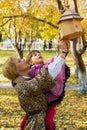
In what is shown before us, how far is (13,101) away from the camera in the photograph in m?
15.3

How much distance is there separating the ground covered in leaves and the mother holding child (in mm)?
4866

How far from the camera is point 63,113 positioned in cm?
1246

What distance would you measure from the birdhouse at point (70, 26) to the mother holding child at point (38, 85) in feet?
0.29

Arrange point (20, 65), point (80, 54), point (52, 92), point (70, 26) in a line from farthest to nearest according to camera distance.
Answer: point (80, 54)
point (52, 92)
point (20, 65)
point (70, 26)

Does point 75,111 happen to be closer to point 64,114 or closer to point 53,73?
point 64,114

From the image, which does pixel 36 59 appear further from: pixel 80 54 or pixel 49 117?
pixel 80 54

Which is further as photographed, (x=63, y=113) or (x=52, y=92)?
(x=63, y=113)

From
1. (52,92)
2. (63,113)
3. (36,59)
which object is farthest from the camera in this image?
(63,113)

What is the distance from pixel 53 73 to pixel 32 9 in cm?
1477

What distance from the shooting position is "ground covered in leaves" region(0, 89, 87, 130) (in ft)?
33.8

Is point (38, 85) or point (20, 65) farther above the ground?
point (20, 65)

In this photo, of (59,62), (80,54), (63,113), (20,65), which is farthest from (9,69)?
(80,54)

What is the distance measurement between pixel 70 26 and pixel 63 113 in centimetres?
803

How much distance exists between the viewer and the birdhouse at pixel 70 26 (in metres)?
4.65
